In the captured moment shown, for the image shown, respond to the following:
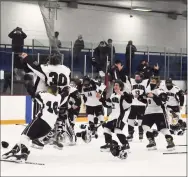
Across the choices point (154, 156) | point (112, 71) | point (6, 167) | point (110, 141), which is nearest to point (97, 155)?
point (110, 141)

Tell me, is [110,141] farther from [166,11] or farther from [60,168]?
[166,11]

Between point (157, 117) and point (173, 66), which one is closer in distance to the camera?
point (157, 117)

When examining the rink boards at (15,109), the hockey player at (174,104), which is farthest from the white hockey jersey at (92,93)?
the rink boards at (15,109)

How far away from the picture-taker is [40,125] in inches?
232

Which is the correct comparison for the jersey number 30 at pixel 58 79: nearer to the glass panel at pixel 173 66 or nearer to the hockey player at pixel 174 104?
the hockey player at pixel 174 104

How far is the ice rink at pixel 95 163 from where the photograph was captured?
539 centimetres

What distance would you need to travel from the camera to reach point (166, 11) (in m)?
18.7

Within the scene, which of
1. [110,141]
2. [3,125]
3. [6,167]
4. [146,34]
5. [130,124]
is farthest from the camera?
[146,34]

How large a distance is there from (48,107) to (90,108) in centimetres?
262

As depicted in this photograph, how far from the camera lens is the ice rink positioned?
5.39 meters

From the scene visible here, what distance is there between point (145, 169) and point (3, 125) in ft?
16.6

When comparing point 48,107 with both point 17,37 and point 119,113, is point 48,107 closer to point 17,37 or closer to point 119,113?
point 119,113

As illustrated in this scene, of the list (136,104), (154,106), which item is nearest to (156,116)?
(154,106)

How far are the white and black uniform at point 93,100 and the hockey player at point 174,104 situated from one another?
1136mm
